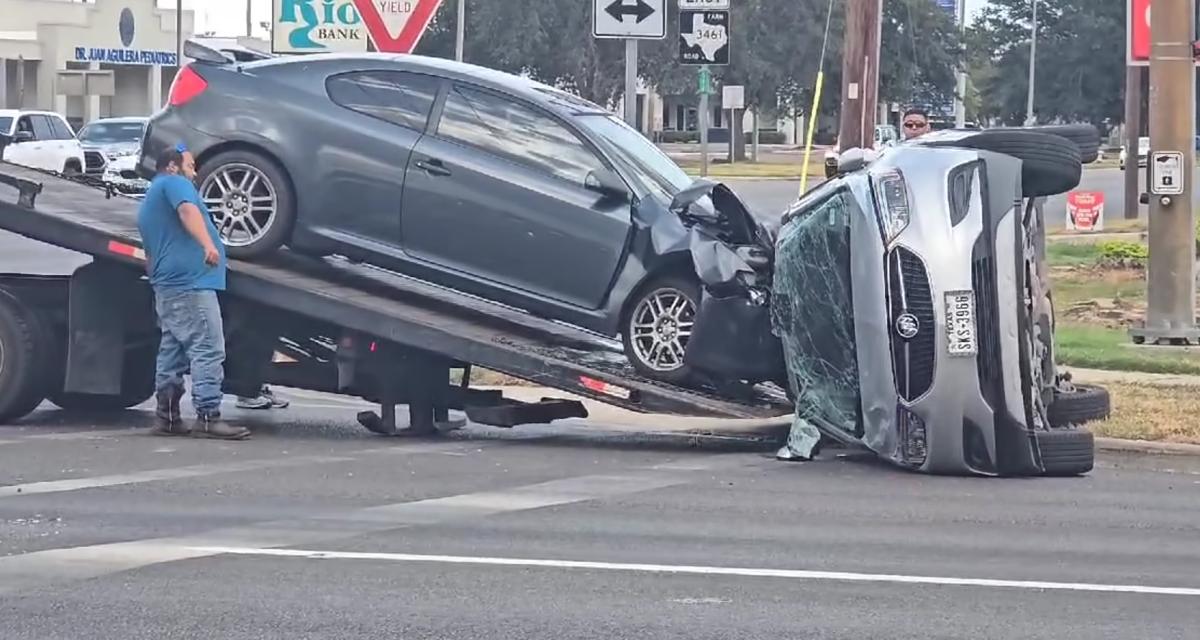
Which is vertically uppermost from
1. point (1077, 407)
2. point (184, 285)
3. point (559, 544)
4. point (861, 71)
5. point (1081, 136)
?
point (861, 71)

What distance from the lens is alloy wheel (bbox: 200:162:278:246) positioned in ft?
37.9

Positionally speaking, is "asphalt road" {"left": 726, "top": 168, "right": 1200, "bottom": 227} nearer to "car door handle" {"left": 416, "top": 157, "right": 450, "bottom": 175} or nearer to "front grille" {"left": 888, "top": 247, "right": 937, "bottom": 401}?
"car door handle" {"left": 416, "top": 157, "right": 450, "bottom": 175}

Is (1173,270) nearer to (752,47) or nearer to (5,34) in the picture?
(5,34)

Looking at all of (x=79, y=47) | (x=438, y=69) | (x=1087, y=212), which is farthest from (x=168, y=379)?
(x=79, y=47)

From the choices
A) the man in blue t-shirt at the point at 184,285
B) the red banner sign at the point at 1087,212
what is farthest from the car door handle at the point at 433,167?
the red banner sign at the point at 1087,212

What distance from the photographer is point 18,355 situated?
1143cm

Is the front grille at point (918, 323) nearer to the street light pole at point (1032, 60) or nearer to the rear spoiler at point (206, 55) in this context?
the rear spoiler at point (206, 55)

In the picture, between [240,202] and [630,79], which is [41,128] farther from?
[240,202]

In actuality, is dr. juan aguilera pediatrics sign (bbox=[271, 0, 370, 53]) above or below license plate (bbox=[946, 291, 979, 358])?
above

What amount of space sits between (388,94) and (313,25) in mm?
3311

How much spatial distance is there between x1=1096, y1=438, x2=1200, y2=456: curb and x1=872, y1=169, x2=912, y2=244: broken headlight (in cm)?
271

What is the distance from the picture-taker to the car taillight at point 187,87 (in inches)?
464

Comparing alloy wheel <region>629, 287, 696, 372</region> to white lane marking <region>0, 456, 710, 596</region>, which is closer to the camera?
white lane marking <region>0, 456, 710, 596</region>

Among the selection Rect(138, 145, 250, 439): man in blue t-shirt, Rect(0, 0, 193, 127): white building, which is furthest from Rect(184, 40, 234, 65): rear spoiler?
Rect(0, 0, 193, 127): white building
